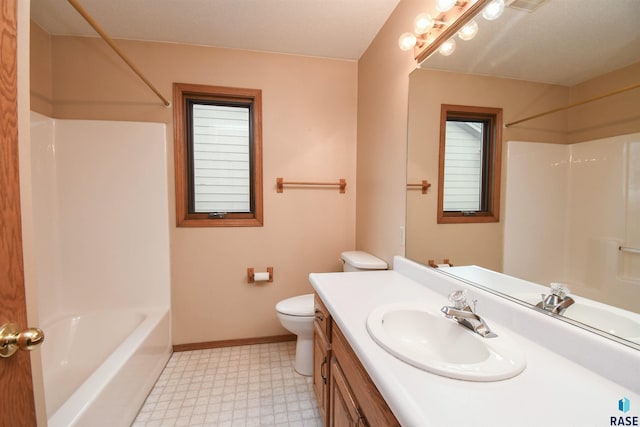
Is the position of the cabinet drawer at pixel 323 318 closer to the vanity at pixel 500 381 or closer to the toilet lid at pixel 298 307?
the vanity at pixel 500 381

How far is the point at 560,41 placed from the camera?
2.82 feet

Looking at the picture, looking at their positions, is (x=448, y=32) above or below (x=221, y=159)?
above

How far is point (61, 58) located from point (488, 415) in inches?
119

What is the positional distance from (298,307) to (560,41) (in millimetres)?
1812

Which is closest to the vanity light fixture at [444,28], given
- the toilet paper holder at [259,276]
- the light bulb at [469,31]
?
the light bulb at [469,31]

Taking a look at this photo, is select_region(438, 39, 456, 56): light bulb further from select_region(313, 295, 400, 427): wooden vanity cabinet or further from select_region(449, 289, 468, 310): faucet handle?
select_region(313, 295, 400, 427): wooden vanity cabinet

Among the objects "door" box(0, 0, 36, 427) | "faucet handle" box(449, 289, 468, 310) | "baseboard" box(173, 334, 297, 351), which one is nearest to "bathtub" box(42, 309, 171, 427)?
"baseboard" box(173, 334, 297, 351)

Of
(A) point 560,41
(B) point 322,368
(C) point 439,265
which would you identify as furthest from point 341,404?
(A) point 560,41

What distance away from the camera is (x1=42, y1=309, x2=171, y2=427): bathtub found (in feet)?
3.92

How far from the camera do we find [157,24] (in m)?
1.85

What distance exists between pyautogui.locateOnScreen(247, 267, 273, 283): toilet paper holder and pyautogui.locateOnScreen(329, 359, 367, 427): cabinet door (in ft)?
3.75

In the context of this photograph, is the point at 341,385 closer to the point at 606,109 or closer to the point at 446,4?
the point at 606,109

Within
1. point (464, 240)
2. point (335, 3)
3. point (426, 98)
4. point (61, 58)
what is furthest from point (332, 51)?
point (61, 58)

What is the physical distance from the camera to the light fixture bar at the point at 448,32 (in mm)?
1087
